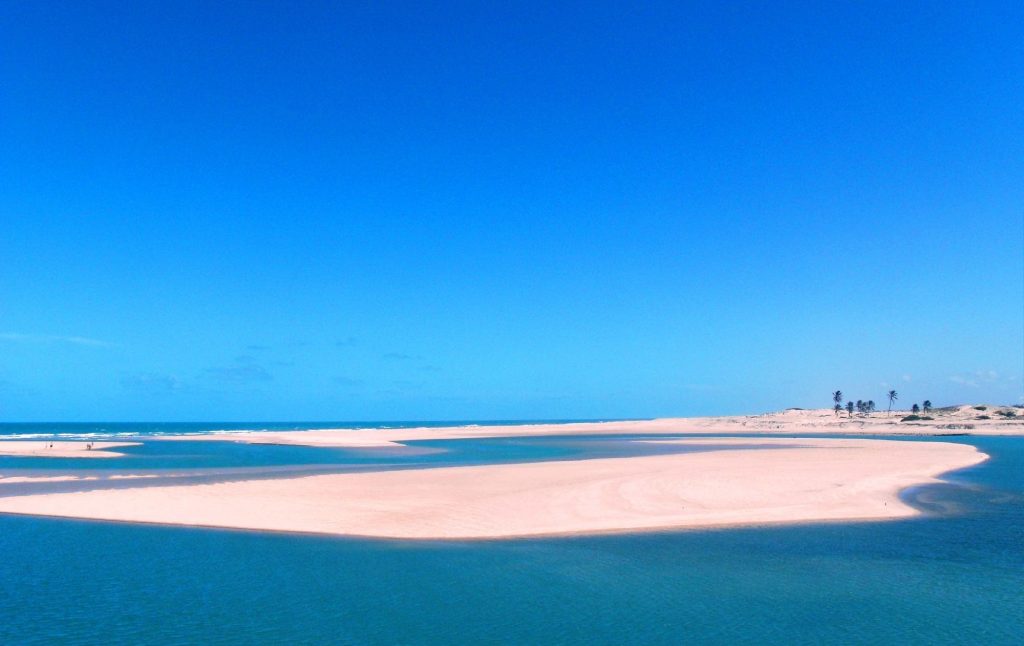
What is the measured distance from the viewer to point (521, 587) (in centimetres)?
1681

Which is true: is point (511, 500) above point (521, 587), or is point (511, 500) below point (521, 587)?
above

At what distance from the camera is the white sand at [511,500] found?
24.2m

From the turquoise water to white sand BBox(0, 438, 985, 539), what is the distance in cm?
182

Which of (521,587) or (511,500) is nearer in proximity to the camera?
(521,587)

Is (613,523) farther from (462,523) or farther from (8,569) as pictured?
(8,569)

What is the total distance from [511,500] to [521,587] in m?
11.6

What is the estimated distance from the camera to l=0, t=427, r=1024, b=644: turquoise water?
13992mm

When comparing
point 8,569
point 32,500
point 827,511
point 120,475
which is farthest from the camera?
point 120,475

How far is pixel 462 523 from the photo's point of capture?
2409cm

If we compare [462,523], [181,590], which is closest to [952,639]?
[462,523]

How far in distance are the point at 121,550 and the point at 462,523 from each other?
35.7 ft

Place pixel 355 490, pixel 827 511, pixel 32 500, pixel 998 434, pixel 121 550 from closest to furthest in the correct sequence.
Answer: pixel 121 550
pixel 827 511
pixel 32 500
pixel 355 490
pixel 998 434

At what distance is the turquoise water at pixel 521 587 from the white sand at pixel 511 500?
1821 mm

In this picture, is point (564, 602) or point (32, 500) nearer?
point (564, 602)
